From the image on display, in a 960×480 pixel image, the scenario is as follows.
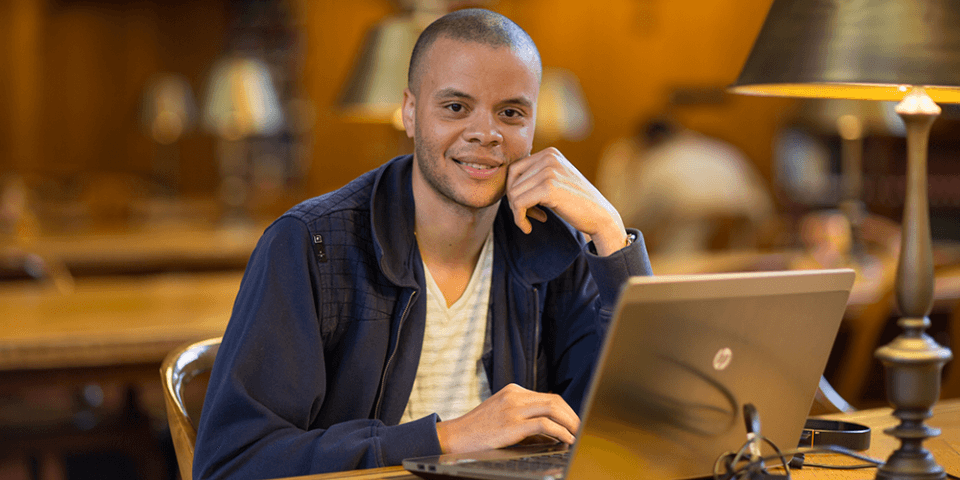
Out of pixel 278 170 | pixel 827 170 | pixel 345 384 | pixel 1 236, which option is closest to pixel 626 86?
pixel 827 170

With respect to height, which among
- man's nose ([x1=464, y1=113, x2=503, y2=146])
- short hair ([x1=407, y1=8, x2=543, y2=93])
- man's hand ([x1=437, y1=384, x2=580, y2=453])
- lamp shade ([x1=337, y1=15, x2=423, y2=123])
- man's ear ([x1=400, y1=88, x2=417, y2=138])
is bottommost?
man's hand ([x1=437, y1=384, x2=580, y2=453])

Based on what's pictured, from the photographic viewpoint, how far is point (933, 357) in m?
0.96

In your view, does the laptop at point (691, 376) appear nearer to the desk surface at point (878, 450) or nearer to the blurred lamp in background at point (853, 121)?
the desk surface at point (878, 450)

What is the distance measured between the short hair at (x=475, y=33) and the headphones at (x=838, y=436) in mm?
660

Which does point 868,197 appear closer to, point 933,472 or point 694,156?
point 694,156

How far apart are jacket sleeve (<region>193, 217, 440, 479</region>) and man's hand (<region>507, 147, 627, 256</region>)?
0.32 metres

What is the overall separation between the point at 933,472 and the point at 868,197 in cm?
633

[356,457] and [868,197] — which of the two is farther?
[868,197]

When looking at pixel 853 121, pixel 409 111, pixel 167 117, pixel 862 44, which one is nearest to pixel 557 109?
pixel 853 121

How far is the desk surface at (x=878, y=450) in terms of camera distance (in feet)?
3.64

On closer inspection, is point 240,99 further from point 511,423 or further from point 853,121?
point 511,423

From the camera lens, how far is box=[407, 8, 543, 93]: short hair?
1388mm

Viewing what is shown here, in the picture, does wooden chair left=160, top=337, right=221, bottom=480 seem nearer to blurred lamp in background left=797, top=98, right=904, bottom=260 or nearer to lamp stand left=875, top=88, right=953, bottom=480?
lamp stand left=875, top=88, right=953, bottom=480

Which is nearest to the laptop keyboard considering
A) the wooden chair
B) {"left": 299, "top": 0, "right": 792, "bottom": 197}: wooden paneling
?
the wooden chair
